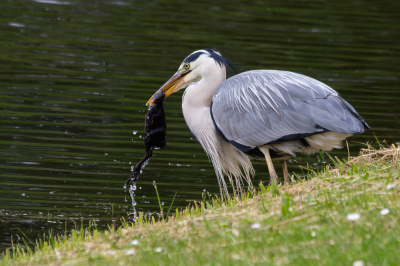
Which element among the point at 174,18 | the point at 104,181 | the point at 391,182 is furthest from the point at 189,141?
the point at 174,18

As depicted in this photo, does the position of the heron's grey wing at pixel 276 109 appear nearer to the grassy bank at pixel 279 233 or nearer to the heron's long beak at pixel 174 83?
the heron's long beak at pixel 174 83

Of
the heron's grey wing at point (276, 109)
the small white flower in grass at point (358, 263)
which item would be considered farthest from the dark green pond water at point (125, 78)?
the small white flower in grass at point (358, 263)

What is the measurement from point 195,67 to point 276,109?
1314 millimetres

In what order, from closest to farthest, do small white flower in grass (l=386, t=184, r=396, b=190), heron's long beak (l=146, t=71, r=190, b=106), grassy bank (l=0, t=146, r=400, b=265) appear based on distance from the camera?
grassy bank (l=0, t=146, r=400, b=265)
small white flower in grass (l=386, t=184, r=396, b=190)
heron's long beak (l=146, t=71, r=190, b=106)

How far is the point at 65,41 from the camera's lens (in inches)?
634

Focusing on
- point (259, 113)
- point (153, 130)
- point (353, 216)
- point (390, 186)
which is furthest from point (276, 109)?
point (353, 216)

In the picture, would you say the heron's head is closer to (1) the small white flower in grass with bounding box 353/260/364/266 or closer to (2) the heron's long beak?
(2) the heron's long beak

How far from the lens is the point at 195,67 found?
7.75 meters

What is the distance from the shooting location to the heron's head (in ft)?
25.2

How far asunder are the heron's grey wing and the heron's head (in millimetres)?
301

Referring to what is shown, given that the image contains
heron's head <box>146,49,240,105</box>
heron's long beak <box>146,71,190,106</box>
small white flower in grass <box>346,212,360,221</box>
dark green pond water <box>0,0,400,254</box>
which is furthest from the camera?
dark green pond water <box>0,0,400,254</box>

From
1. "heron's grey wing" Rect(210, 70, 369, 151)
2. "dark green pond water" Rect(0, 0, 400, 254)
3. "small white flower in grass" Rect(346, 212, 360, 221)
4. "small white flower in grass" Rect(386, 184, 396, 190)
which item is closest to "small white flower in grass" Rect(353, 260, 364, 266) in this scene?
"small white flower in grass" Rect(346, 212, 360, 221)

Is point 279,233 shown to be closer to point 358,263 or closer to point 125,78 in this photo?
point 358,263

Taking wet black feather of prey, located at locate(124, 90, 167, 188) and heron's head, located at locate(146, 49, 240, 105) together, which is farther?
heron's head, located at locate(146, 49, 240, 105)
